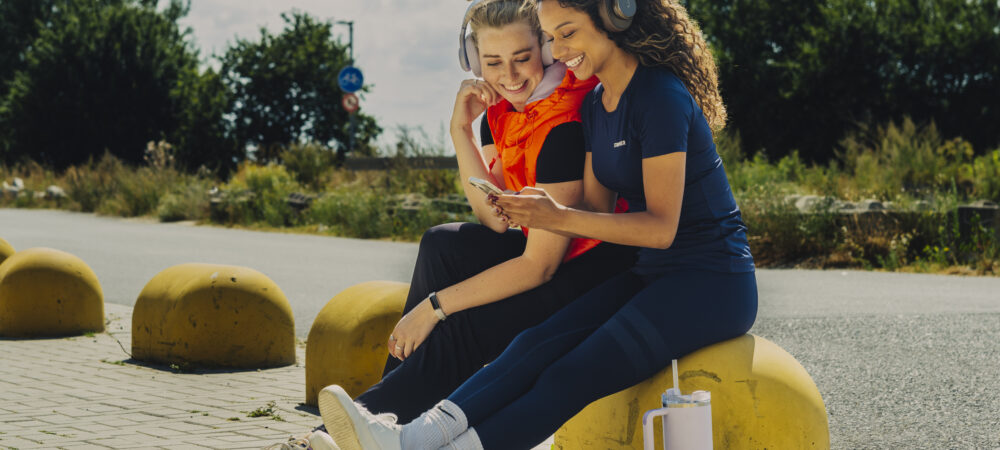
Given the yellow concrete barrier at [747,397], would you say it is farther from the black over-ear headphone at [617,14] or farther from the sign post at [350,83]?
the sign post at [350,83]

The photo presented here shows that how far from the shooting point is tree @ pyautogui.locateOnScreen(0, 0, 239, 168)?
41469mm

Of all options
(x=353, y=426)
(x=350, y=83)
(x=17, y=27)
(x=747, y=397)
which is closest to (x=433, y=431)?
(x=353, y=426)

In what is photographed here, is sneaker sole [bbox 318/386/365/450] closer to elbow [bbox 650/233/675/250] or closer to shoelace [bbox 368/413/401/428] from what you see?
shoelace [bbox 368/413/401/428]

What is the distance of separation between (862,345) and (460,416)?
15.7ft

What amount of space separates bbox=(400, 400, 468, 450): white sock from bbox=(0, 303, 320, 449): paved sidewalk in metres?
1.70

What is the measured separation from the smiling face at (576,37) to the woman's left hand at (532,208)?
1.69 ft

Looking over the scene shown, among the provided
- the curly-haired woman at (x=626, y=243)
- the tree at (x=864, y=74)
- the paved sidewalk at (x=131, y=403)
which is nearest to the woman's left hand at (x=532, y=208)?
the curly-haired woman at (x=626, y=243)

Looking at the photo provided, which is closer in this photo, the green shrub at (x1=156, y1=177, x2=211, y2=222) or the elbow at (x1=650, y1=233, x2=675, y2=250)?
the elbow at (x1=650, y1=233, x2=675, y2=250)

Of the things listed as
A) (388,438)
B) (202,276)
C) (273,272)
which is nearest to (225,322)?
(202,276)

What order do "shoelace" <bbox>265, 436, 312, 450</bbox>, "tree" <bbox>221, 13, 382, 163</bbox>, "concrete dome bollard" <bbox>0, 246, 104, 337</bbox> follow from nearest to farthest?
"shoelace" <bbox>265, 436, 312, 450</bbox>
"concrete dome bollard" <bbox>0, 246, 104, 337</bbox>
"tree" <bbox>221, 13, 382, 163</bbox>

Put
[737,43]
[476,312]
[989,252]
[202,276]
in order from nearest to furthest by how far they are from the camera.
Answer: [476,312] → [202,276] → [989,252] → [737,43]

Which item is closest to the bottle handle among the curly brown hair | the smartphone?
the smartphone

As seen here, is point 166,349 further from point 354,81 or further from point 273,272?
point 354,81

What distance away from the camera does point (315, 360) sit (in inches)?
205
